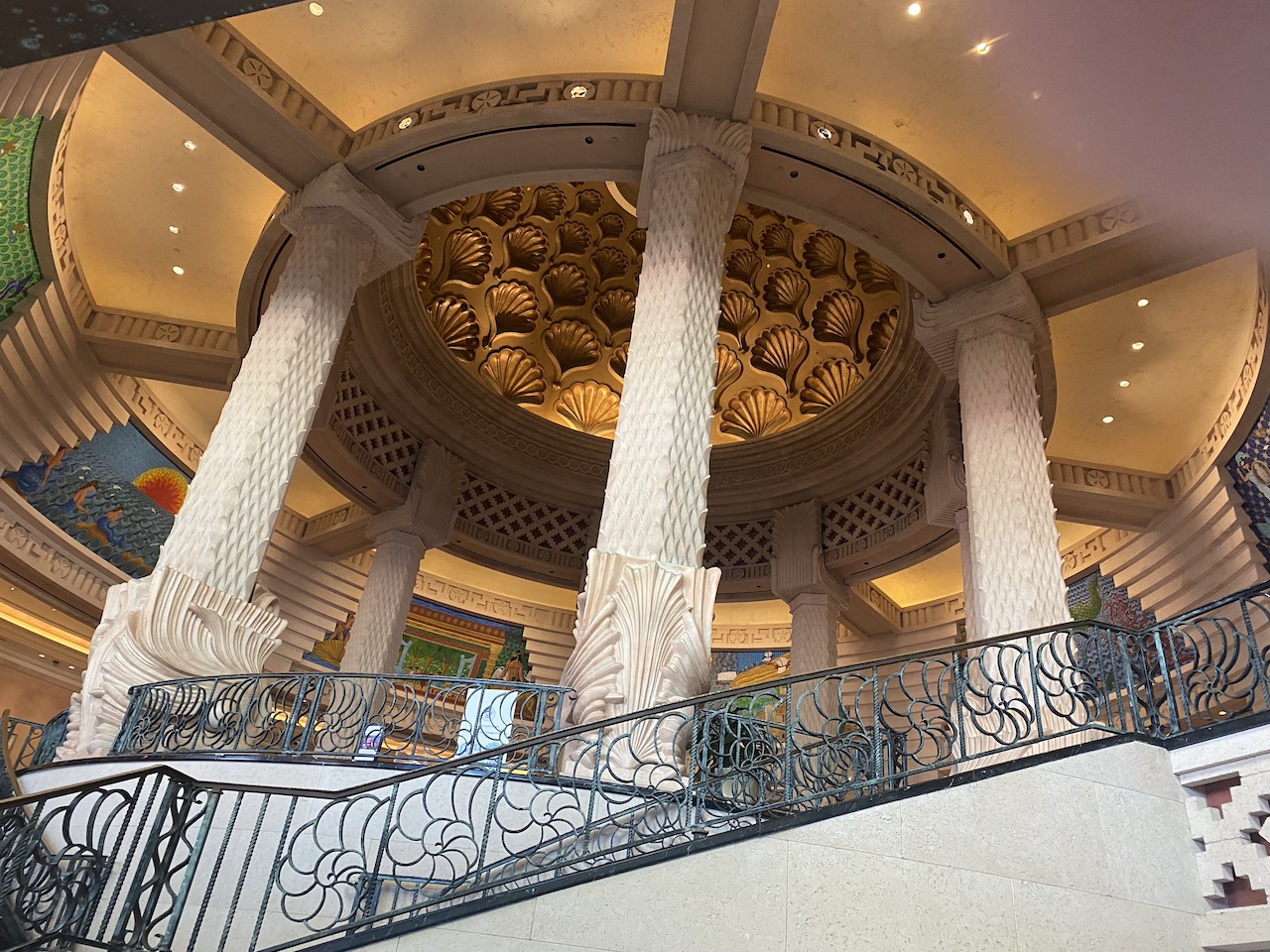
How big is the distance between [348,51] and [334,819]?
6652 millimetres

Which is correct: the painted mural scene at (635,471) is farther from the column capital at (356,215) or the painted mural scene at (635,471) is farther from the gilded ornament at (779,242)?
the gilded ornament at (779,242)

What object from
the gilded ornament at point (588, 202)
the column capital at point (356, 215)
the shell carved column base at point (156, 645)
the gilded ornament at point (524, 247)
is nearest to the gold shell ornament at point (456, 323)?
the gilded ornament at point (524, 247)

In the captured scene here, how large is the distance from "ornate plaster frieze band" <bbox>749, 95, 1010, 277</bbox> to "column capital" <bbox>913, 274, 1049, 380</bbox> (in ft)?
0.88

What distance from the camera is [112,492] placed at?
12156 millimetres

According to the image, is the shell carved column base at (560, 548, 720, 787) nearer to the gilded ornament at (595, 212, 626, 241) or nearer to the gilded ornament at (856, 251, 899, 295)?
the gilded ornament at (856, 251, 899, 295)

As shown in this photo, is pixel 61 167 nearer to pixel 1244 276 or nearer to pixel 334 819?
pixel 334 819

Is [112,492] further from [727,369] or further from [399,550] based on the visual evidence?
[727,369]

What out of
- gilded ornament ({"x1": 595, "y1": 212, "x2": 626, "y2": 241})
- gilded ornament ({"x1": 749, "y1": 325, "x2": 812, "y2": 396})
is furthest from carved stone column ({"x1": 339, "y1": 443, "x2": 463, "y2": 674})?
gilded ornament ({"x1": 749, "y1": 325, "x2": 812, "y2": 396})

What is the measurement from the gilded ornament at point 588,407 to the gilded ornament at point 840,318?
3.51 metres

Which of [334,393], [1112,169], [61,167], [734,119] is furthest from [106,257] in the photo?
[1112,169]

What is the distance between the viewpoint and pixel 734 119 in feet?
25.0

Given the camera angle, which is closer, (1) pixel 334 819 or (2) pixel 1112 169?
(1) pixel 334 819

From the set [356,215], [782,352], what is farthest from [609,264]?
[356,215]

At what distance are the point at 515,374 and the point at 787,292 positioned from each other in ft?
14.4
